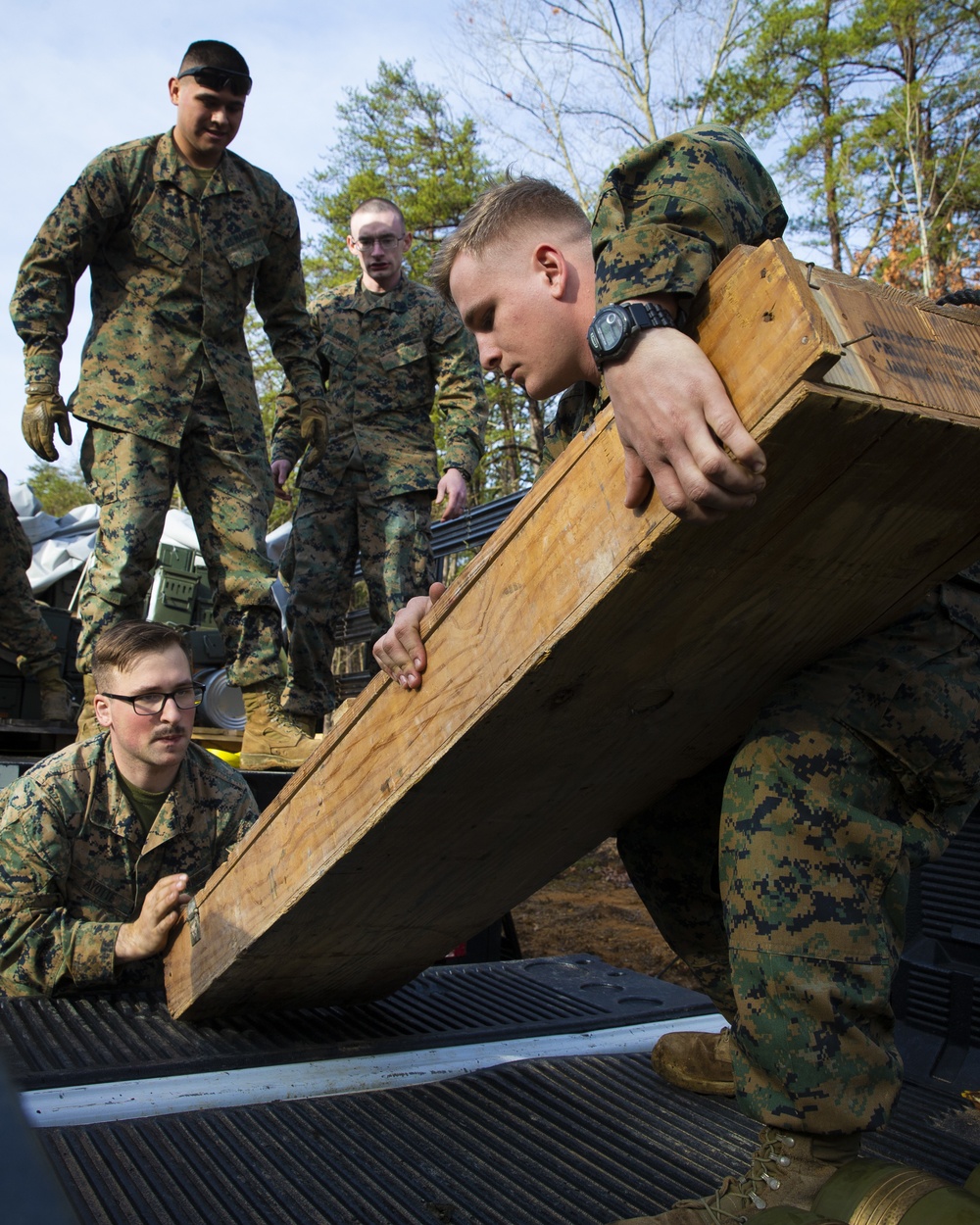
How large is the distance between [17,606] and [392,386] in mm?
1986

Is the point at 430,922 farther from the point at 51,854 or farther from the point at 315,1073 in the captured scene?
the point at 51,854

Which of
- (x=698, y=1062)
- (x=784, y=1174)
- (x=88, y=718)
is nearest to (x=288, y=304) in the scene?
(x=88, y=718)

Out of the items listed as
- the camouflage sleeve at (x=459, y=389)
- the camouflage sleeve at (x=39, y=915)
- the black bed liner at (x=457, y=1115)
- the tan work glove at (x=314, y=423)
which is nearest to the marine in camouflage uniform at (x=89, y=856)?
the camouflage sleeve at (x=39, y=915)

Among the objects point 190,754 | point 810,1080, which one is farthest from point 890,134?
point 810,1080

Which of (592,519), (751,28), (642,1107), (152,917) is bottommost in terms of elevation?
(642,1107)

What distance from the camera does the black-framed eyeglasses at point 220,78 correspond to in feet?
13.3

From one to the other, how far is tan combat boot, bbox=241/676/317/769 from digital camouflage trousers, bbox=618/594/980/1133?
274 cm

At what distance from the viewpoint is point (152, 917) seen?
261 cm

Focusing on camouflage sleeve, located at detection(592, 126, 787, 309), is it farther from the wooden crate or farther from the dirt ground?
the dirt ground

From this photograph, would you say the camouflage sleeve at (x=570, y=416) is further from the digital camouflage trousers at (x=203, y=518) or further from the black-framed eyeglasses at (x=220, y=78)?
the black-framed eyeglasses at (x=220, y=78)

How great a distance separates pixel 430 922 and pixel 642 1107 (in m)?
0.53

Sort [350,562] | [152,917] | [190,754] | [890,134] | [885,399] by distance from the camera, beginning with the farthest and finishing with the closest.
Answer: [890,134] < [350,562] < [190,754] < [152,917] < [885,399]

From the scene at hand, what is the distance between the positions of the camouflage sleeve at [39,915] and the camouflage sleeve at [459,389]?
2.95 m

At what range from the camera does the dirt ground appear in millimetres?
5527
